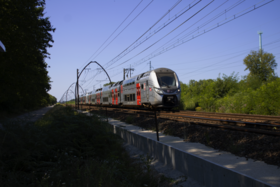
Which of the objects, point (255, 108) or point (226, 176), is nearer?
point (226, 176)

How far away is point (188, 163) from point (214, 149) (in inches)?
59.5

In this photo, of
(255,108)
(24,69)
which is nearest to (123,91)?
(24,69)

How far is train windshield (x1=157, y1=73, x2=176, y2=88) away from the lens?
17.5m

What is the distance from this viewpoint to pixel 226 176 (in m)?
4.36

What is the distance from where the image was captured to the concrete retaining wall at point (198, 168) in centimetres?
408

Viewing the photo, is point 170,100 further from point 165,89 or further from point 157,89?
point 157,89

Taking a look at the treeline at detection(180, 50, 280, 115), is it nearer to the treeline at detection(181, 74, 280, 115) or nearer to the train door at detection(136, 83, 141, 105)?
the treeline at detection(181, 74, 280, 115)

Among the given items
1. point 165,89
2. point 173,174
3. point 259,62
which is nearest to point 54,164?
point 173,174

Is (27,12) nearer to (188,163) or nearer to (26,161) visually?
(26,161)

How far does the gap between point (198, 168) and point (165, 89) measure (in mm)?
12210

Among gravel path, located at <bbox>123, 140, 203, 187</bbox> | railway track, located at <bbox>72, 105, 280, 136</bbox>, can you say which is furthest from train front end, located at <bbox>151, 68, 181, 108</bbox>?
gravel path, located at <bbox>123, 140, 203, 187</bbox>

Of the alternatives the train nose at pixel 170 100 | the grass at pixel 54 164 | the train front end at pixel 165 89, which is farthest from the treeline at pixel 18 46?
the grass at pixel 54 164

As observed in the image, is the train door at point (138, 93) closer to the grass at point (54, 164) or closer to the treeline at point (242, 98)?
the treeline at point (242, 98)

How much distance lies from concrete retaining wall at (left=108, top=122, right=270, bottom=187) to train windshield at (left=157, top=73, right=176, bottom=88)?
9595mm
